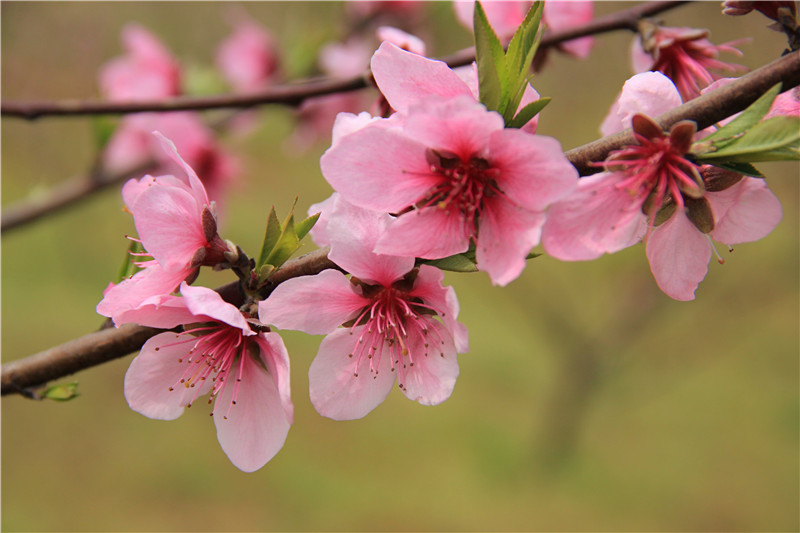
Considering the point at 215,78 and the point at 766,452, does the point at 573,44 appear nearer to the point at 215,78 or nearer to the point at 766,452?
the point at 215,78

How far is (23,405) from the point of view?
160 inches

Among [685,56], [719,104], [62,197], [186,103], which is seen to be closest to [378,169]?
[719,104]

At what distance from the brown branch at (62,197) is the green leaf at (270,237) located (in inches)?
35.0

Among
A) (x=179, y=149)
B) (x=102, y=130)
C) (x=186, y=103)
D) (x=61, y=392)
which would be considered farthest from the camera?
(x=179, y=149)

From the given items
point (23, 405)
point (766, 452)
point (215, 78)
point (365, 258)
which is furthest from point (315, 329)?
point (23, 405)

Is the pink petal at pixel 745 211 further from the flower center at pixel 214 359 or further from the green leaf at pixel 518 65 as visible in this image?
the flower center at pixel 214 359

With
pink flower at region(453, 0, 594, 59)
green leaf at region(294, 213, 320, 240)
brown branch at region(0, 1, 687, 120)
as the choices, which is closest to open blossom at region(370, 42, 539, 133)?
green leaf at region(294, 213, 320, 240)

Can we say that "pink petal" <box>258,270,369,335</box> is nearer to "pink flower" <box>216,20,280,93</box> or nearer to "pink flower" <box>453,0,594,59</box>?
"pink flower" <box>453,0,594,59</box>

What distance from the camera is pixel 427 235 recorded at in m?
0.43

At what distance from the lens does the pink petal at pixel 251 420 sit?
515 mm

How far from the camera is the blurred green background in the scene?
3.36 metres

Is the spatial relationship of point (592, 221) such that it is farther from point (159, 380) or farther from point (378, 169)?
point (159, 380)

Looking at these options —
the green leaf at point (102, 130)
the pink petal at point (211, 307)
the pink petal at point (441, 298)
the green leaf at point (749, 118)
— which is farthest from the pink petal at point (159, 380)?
the green leaf at point (102, 130)

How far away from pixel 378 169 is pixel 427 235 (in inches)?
2.3
